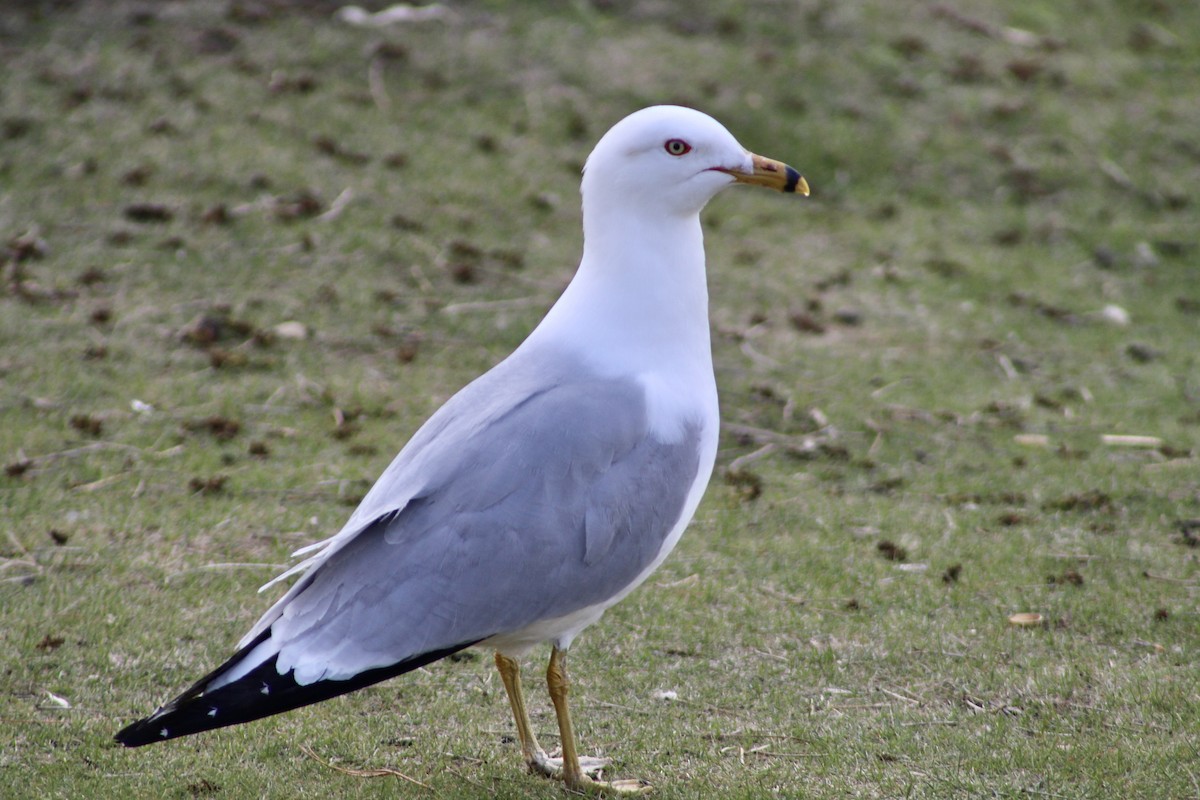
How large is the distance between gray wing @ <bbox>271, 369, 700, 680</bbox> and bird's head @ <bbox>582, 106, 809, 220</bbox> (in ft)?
1.67

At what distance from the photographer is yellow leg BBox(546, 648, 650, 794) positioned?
128 inches

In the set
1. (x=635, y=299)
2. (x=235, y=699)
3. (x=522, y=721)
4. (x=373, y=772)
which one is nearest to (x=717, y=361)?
(x=635, y=299)

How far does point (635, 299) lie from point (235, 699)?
4.57 feet

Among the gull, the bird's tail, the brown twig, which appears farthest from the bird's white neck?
the brown twig

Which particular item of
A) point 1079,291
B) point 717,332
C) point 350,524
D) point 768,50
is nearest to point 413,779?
point 350,524

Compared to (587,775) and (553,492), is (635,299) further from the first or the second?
(587,775)

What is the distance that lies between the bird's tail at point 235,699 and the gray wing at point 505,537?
0.03 m

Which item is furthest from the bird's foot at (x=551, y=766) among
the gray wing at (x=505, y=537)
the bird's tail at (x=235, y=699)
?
the bird's tail at (x=235, y=699)

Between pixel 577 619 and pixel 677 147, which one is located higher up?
pixel 677 147

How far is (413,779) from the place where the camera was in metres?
3.26

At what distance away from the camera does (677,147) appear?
133 inches

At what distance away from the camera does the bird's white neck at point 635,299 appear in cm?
338

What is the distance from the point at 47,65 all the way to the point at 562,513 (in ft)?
19.6

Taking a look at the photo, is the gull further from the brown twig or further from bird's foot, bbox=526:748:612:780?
the brown twig
